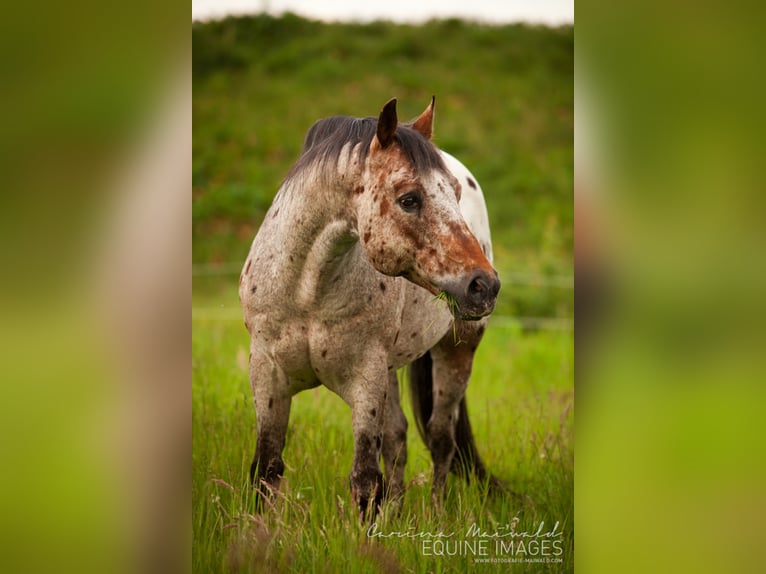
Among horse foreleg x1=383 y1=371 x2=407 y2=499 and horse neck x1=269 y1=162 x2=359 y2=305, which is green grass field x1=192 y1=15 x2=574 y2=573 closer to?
horse foreleg x1=383 y1=371 x2=407 y2=499

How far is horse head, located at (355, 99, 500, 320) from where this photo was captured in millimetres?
2537

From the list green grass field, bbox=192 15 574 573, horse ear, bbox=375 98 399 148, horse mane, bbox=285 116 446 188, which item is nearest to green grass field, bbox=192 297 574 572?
green grass field, bbox=192 15 574 573

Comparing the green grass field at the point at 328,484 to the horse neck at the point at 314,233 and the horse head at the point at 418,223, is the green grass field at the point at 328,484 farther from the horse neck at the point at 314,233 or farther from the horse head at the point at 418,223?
the horse head at the point at 418,223

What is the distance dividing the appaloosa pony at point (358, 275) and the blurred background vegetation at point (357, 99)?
0.47 meters

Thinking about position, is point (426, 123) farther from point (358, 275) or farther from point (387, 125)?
point (358, 275)

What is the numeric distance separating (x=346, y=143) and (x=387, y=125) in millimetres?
209

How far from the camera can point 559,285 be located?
4.83 metres

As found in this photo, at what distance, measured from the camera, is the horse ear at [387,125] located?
2566 millimetres

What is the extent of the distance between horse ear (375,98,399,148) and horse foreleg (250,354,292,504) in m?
0.96

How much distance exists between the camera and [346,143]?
277 centimetres
